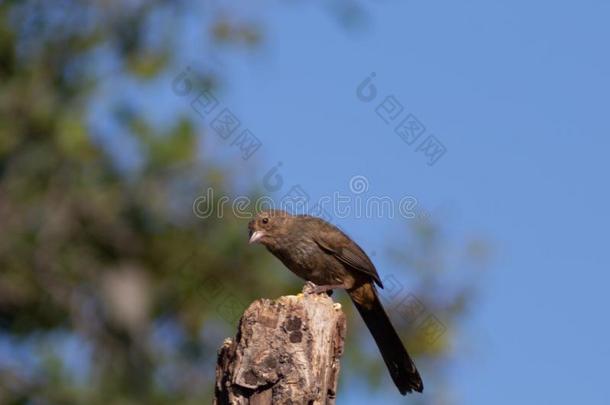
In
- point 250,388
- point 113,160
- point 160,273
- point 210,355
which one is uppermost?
point 113,160

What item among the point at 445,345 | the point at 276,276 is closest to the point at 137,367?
the point at 276,276

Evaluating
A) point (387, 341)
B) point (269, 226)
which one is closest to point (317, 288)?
point (387, 341)

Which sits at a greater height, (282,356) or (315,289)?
(315,289)

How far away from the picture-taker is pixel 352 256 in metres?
8.92

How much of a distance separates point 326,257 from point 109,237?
27.5ft

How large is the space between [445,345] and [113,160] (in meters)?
4.54

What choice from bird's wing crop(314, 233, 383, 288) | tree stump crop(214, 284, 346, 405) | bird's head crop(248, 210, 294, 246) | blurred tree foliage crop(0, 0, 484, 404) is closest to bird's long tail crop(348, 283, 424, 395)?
bird's wing crop(314, 233, 383, 288)

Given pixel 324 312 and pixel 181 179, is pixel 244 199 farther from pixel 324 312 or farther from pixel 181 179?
pixel 324 312

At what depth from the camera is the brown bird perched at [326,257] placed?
29.3 ft

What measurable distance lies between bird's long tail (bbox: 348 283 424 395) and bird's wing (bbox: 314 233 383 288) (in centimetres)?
14

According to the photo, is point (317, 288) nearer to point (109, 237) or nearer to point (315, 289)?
point (315, 289)

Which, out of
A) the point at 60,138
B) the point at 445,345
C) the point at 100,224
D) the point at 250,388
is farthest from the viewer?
the point at 100,224

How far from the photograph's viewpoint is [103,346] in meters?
16.3

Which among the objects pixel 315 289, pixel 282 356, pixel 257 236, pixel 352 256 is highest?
pixel 257 236
